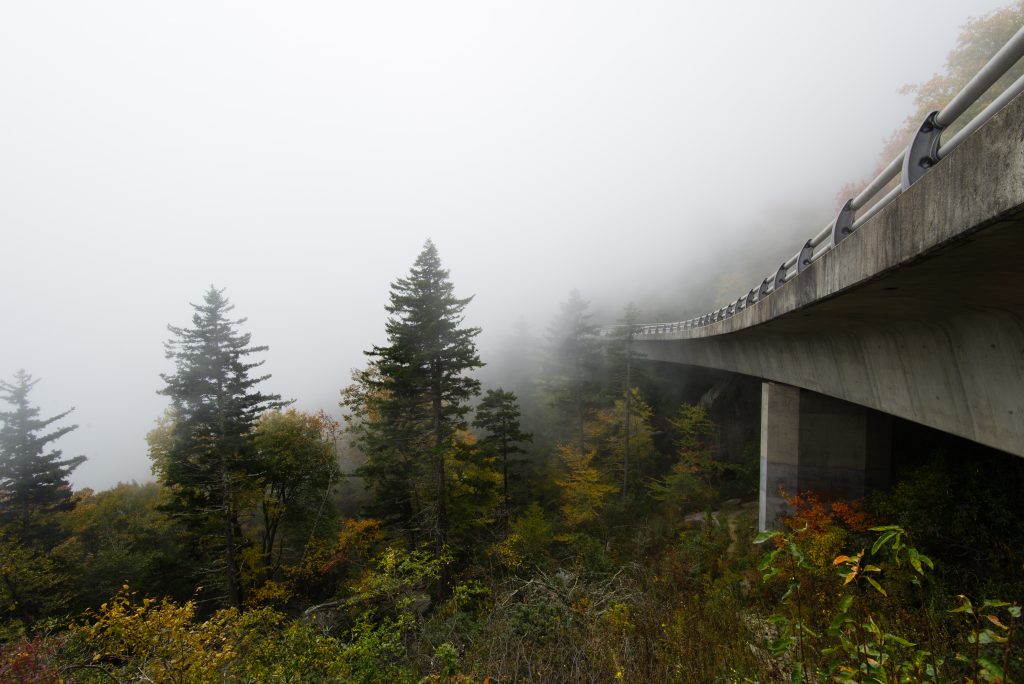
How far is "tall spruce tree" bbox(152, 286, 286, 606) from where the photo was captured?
655 inches

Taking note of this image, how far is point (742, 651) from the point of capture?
5.77 metres

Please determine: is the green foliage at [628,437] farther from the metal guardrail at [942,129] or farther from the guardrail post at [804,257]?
the metal guardrail at [942,129]

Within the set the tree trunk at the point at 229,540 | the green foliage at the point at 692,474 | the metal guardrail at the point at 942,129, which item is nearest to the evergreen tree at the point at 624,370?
the green foliage at the point at 692,474

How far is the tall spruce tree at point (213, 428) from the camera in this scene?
16625 millimetres

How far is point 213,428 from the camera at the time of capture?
56.0 ft

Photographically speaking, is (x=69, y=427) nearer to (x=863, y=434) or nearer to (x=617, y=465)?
(x=617, y=465)

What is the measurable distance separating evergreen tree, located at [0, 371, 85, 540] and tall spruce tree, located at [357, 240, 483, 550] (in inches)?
597

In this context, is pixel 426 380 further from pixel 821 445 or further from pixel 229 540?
pixel 821 445

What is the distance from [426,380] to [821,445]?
529 inches

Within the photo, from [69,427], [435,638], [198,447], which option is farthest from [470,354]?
[69,427]

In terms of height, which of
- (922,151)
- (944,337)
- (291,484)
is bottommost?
(291,484)

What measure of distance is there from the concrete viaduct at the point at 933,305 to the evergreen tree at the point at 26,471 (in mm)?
29814

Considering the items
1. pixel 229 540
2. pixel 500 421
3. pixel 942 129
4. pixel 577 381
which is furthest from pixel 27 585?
pixel 942 129

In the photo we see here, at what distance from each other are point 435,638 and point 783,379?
423 inches
